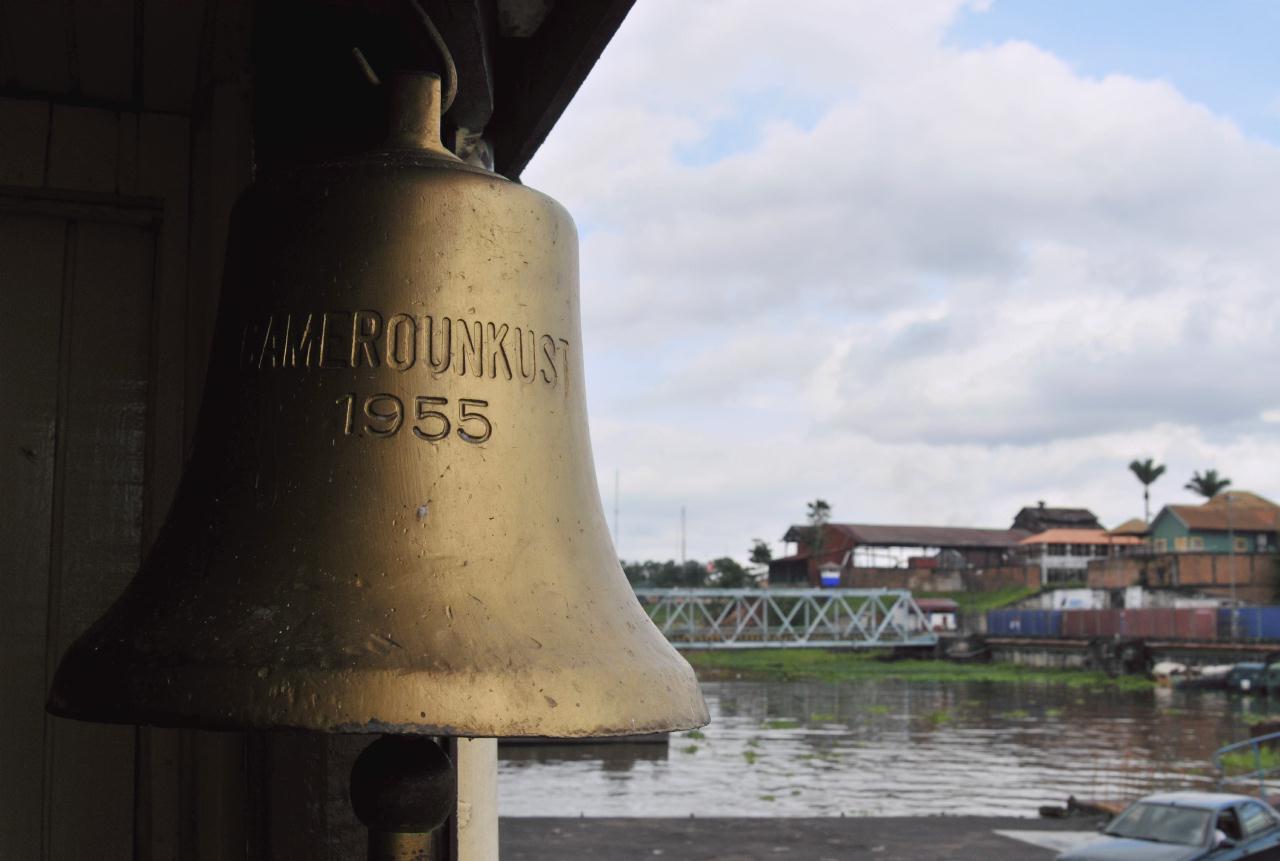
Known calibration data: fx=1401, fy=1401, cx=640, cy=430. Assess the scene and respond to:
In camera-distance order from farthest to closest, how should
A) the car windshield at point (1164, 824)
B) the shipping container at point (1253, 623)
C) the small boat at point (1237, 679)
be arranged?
the shipping container at point (1253, 623) < the small boat at point (1237, 679) < the car windshield at point (1164, 824)

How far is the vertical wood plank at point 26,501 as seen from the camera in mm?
1857

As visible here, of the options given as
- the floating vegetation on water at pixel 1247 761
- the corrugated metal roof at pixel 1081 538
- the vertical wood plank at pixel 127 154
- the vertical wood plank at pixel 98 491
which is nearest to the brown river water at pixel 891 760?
the floating vegetation on water at pixel 1247 761

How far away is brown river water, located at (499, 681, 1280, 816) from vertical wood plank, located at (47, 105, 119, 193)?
17435mm

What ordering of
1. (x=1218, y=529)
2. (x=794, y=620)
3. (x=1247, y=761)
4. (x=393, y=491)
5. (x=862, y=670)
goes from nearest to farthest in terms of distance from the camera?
(x=393, y=491) → (x=1247, y=761) → (x=862, y=670) → (x=1218, y=529) → (x=794, y=620)

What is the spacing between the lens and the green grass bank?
53.6m

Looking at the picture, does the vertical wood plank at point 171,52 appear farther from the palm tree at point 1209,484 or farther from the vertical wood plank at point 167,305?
the palm tree at point 1209,484

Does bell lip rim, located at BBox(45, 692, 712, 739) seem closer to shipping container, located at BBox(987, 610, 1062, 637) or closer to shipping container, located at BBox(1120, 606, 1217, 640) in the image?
shipping container, located at BBox(1120, 606, 1217, 640)

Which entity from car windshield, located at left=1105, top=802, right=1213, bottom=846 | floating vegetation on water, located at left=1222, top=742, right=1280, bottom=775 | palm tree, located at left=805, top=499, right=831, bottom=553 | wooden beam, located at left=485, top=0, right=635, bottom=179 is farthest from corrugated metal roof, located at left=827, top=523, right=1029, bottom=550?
wooden beam, located at left=485, top=0, right=635, bottom=179

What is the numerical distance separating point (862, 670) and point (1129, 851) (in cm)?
5190

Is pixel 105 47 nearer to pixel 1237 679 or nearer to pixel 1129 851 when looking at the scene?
pixel 1129 851

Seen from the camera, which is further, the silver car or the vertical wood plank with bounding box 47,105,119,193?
the silver car

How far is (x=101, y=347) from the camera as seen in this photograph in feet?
6.53

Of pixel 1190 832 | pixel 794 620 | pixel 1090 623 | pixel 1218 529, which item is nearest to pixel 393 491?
pixel 1190 832

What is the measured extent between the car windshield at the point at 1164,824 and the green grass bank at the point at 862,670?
131 ft
